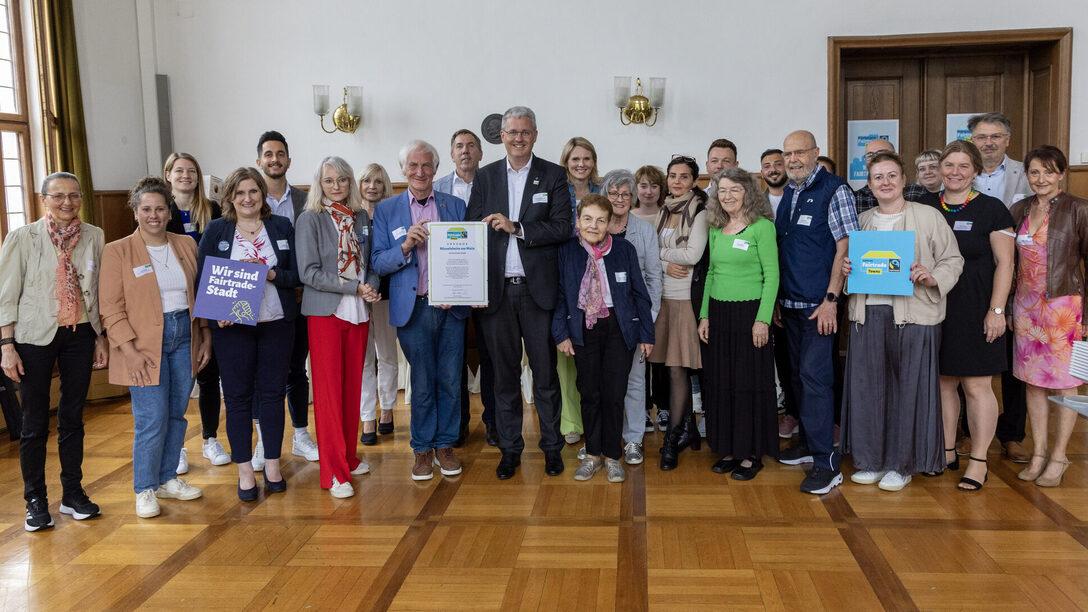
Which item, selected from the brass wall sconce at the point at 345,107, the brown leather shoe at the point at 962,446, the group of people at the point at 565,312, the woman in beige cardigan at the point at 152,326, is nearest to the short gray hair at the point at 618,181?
the group of people at the point at 565,312

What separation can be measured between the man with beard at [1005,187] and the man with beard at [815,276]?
1.01 metres

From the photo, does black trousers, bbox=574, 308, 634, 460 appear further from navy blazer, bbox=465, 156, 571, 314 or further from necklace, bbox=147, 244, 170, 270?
necklace, bbox=147, 244, 170, 270

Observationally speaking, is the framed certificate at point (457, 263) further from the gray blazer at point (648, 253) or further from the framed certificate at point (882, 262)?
the framed certificate at point (882, 262)

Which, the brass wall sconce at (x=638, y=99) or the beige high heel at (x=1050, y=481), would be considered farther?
the brass wall sconce at (x=638, y=99)

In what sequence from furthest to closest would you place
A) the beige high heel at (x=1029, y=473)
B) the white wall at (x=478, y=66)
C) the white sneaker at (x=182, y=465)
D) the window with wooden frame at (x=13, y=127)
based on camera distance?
the white wall at (x=478, y=66)
the window with wooden frame at (x=13, y=127)
the white sneaker at (x=182, y=465)
the beige high heel at (x=1029, y=473)

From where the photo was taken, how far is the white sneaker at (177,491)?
386 centimetres

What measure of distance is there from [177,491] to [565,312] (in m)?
2.04

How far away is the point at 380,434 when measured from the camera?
496 cm

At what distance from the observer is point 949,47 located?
A: 6383 mm

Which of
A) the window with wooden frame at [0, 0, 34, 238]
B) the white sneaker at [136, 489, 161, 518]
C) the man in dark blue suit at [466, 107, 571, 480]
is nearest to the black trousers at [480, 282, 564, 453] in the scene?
the man in dark blue suit at [466, 107, 571, 480]

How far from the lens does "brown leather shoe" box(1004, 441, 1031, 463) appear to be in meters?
4.21

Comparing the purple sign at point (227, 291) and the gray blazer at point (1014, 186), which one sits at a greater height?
the gray blazer at point (1014, 186)

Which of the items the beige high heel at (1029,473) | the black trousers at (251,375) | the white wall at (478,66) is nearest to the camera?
the black trousers at (251,375)

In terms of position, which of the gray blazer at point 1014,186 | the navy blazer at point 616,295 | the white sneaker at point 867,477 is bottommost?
the white sneaker at point 867,477
